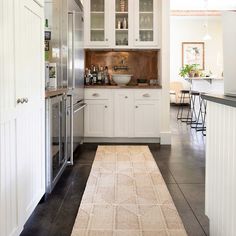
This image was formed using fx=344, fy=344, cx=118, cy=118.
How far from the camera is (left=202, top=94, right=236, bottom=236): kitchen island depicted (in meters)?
1.67

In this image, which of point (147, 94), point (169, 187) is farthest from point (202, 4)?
point (169, 187)

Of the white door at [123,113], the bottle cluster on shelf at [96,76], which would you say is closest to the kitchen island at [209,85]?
the white door at [123,113]

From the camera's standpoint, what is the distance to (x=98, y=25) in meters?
5.73

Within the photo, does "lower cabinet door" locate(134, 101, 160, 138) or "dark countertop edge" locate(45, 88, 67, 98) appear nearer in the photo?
"dark countertop edge" locate(45, 88, 67, 98)

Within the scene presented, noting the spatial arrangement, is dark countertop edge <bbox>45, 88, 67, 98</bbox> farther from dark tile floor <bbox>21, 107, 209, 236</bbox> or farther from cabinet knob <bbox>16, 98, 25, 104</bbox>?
dark tile floor <bbox>21, 107, 209, 236</bbox>

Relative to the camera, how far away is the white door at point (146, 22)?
5648 millimetres

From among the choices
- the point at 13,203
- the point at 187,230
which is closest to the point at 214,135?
the point at 187,230

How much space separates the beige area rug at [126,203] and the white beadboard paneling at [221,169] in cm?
36

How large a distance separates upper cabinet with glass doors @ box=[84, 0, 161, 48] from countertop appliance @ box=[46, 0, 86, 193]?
60 cm

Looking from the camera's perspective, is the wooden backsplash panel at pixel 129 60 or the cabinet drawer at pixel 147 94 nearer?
the cabinet drawer at pixel 147 94

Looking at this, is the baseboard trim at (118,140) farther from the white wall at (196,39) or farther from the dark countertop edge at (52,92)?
the white wall at (196,39)

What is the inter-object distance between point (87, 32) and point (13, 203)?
415 centimetres

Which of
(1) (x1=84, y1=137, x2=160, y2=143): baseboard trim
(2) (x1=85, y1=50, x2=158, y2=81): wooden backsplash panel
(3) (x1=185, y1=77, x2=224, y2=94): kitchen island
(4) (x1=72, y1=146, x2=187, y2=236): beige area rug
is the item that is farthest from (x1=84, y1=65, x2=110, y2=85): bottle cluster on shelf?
(3) (x1=185, y1=77, x2=224, y2=94): kitchen island

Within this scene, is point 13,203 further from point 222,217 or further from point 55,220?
point 222,217
